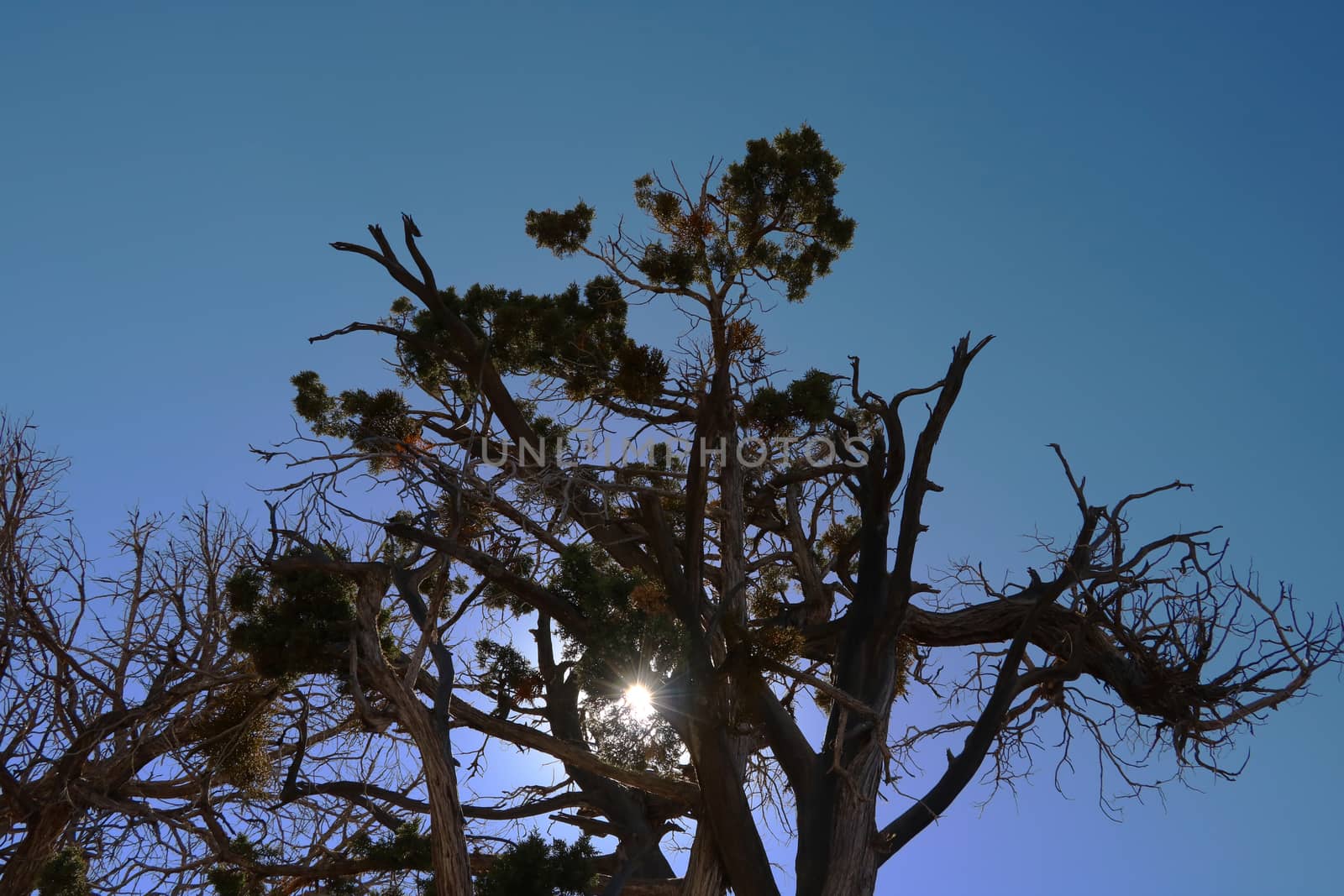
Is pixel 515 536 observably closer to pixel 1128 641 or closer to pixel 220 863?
pixel 220 863

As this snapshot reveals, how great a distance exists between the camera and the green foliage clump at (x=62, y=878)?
22.0 ft

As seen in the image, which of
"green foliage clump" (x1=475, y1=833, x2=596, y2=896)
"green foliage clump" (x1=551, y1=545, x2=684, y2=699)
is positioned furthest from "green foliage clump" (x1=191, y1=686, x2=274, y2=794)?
"green foliage clump" (x1=551, y1=545, x2=684, y2=699)

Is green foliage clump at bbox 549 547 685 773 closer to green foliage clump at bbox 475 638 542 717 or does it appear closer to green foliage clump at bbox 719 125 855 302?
green foliage clump at bbox 475 638 542 717

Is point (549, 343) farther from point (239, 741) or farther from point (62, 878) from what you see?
point (62, 878)

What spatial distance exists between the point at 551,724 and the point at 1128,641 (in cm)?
471

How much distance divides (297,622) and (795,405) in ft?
13.1

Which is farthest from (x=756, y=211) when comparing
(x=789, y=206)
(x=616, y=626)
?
(x=616, y=626)

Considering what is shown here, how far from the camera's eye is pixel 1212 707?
8562 mm

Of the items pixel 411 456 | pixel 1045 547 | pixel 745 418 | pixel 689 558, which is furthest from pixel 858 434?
pixel 411 456

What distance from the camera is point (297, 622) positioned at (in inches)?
259

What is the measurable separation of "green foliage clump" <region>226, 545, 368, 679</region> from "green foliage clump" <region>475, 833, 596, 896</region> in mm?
1552

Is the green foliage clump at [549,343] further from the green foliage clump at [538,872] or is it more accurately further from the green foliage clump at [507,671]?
the green foliage clump at [538,872]

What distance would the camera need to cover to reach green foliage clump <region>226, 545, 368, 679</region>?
6.49 metres

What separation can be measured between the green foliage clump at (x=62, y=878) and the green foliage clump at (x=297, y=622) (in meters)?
1.78
